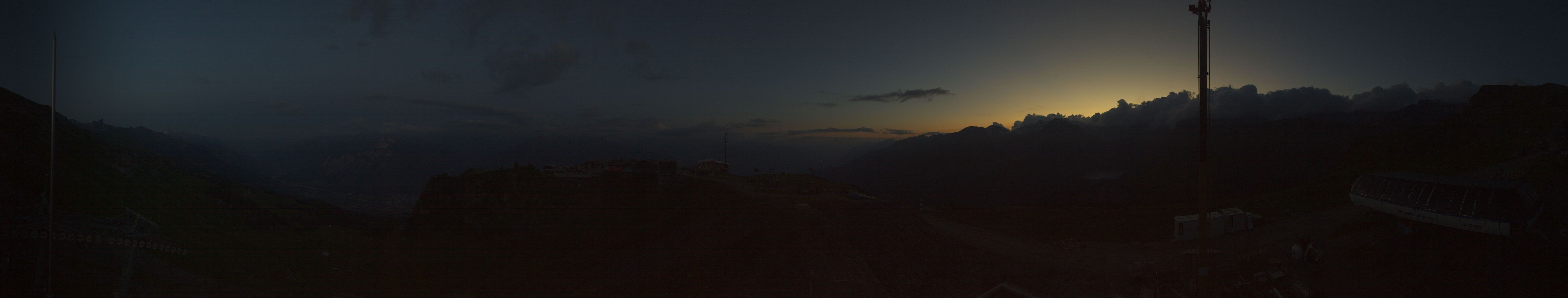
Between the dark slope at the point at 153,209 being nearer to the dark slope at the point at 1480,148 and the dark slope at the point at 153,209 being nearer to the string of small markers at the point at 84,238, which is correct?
the string of small markers at the point at 84,238

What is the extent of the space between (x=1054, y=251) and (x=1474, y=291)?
12246mm

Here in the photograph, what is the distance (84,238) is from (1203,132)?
3914 centimetres

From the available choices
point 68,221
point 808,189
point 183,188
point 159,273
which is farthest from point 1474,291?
point 183,188

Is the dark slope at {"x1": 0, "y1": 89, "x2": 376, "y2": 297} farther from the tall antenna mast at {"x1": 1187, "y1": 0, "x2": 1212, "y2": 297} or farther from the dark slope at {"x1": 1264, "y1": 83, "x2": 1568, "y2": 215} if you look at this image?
the dark slope at {"x1": 1264, "y1": 83, "x2": 1568, "y2": 215}

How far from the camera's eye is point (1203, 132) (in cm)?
1338

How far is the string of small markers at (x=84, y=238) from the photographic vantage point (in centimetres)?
1514

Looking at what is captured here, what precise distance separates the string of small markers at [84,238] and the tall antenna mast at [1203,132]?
37305mm

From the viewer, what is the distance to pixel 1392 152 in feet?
127

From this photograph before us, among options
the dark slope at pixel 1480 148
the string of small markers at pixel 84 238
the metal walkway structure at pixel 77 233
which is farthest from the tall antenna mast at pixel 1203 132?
the string of small markers at pixel 84 238

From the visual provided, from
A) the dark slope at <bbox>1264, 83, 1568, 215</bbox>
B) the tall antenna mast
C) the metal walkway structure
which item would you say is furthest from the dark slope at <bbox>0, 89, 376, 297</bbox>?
the dark slope at <bbox>1264, 83, 1568, 215</bbox>

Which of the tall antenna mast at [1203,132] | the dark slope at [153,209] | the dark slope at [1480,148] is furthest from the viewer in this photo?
the dark slope at [1480,148]

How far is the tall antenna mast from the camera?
1305 centimetres

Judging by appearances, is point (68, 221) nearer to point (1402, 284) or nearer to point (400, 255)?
point (400, 255)

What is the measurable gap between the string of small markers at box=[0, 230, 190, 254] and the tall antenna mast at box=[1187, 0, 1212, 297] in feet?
122
